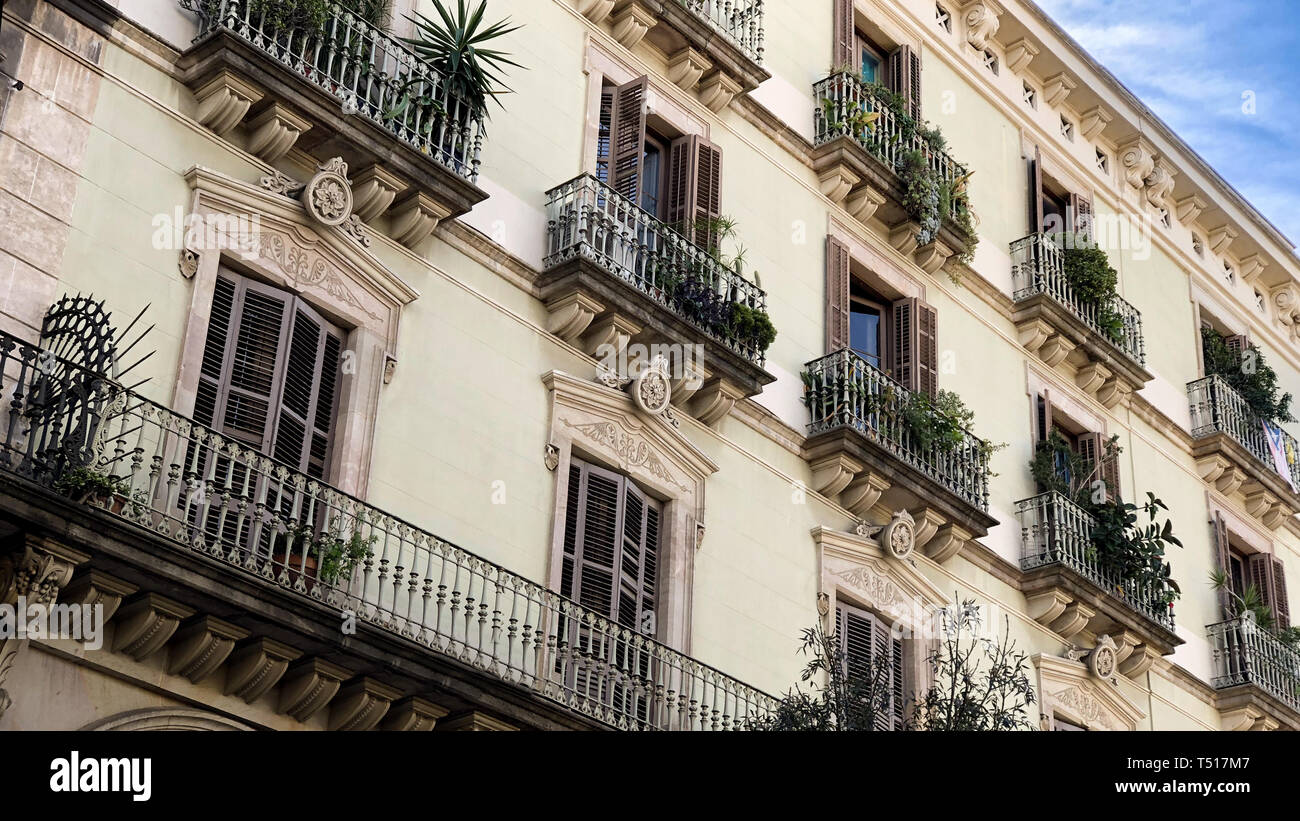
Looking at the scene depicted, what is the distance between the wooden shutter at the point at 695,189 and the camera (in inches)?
717

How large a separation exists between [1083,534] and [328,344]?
33.9ft

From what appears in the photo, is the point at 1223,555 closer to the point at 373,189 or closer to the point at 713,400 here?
the point at 713,400

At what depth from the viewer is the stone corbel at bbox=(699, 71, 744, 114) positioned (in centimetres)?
1922

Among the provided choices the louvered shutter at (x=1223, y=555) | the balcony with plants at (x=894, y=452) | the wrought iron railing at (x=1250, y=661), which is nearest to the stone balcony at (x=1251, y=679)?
the wrought iron railing at (x=1250, y=661)

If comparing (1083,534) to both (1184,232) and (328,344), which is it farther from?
(328,344)

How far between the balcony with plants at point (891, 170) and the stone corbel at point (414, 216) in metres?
6.16

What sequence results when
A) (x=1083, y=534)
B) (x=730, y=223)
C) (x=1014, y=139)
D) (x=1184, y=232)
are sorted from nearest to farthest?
(x=730, y=223) → (x=1083, y=534) → (x=1014, y=139) → (x=1184, y=232)

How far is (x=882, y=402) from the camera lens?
19.1m

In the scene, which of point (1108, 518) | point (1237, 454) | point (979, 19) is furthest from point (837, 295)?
point (1237, 454)

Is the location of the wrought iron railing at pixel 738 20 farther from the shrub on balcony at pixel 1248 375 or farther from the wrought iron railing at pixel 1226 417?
the shrub on balcony at pixel 1248 375

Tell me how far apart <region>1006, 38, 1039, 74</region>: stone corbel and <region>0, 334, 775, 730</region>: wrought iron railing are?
11838 mm

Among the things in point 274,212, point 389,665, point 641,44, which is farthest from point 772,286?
point 389,665

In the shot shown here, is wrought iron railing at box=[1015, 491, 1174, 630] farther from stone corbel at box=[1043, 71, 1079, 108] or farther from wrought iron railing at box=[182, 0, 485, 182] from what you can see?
wrought iron railing at box=[182, 0, 485, 182]

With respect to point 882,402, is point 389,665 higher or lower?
lower
